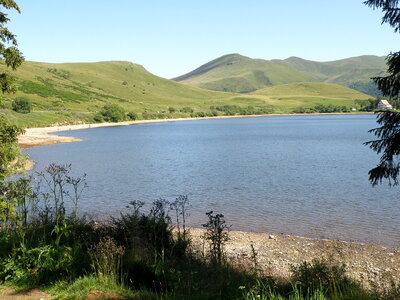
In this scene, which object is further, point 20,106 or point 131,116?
point 131,116

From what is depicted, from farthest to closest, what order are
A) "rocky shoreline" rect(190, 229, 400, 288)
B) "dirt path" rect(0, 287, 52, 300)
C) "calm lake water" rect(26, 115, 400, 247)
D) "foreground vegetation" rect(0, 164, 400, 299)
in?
"calm lake water" rect(26, 115, 400, 247), "rocky shoreline" rect(190, 229, 400, 288), "dirt path" rect(0, 287, 52, 300), "foreground vegetation" rect(0, 164, 400, 299)

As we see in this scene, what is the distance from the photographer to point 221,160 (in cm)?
5769

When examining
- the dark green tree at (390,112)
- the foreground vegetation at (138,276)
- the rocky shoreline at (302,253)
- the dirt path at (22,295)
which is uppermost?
the dark green tree at (390,112)

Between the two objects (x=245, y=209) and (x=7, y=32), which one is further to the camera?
(x=245, y=209)

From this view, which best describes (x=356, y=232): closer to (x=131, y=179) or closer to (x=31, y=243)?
(x=31, y=243)

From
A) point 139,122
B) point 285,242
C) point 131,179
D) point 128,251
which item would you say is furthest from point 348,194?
point 139,122

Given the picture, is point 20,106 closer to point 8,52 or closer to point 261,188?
point 261,188

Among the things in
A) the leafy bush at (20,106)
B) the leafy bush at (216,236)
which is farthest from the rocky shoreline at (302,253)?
the leafy bush at (20,106)

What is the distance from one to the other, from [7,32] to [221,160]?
46.4m

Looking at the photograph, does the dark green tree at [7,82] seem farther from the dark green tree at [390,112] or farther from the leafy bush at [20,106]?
the leafy bush at [20,106]

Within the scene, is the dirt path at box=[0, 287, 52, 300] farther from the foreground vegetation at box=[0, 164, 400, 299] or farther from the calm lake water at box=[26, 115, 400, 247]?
the calm lake water at box=[26, 115, 400, 247]

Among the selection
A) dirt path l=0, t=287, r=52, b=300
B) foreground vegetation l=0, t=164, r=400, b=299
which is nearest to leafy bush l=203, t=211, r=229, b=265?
foreground vegetation l=0, t=164, r=400, b=299

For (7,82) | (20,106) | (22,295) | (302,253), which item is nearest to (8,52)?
(7,82)

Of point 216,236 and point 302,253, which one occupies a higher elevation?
point 216,236
